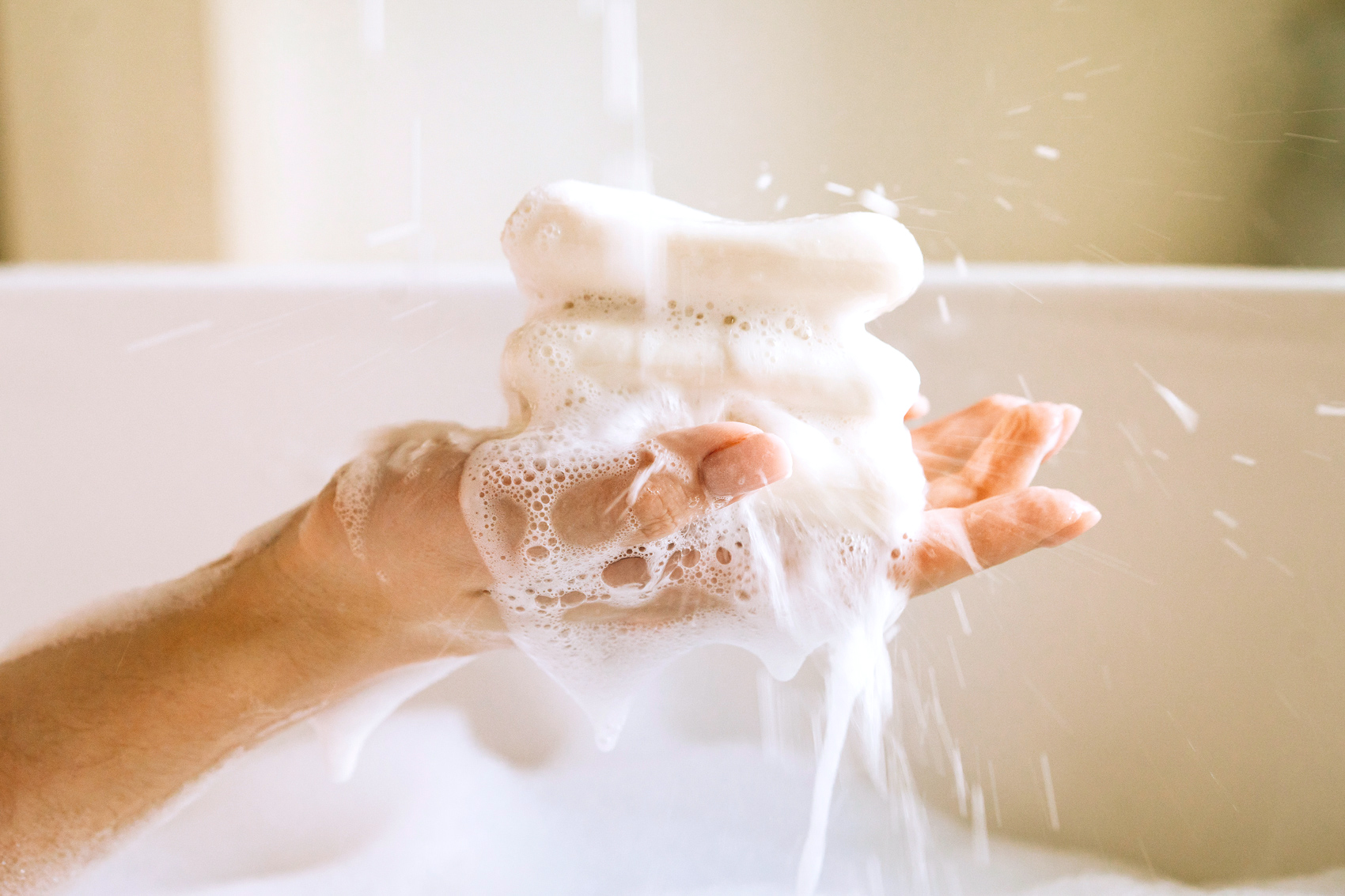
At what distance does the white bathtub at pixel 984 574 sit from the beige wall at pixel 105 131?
55 cm

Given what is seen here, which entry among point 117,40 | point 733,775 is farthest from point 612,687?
point 117,40

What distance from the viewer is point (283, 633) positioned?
0.67 meters

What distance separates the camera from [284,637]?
67 cm

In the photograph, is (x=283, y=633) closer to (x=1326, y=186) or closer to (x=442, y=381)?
(x=442, y=381)

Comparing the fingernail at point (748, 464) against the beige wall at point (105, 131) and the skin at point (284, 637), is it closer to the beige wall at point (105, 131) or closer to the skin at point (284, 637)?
the skin at point (284, 637)

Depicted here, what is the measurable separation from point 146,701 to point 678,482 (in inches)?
16.4

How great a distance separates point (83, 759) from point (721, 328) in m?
0.52

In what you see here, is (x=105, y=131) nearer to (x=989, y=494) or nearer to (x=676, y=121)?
(x=676, y=121)

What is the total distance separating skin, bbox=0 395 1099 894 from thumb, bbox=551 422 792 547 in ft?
0.04

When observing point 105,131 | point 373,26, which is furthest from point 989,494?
point 105,131

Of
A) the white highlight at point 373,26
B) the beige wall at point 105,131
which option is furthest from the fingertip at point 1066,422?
the beige wall at point 105,131

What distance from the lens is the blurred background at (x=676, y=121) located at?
5.20 ft

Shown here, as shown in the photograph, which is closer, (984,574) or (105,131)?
(984,574)

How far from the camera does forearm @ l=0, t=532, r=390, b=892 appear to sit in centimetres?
64
